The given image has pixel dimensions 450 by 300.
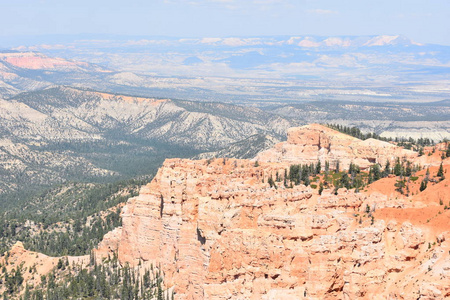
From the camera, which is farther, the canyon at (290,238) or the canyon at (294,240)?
the canyon at (290,238)

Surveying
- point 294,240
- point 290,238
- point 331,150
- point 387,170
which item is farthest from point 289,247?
point 331,150

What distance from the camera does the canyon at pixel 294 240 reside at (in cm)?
5822

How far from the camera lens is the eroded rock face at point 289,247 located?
190 feet

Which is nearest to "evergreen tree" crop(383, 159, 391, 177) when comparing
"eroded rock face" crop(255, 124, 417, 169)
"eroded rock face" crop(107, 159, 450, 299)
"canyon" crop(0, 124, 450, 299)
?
"eroded rock face" crop(255, 124, 417, 169)

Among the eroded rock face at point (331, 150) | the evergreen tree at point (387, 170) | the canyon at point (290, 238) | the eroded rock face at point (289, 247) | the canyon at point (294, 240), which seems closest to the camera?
the eroded rock face at point (289, 247)

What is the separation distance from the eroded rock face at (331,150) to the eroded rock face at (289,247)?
109 ft

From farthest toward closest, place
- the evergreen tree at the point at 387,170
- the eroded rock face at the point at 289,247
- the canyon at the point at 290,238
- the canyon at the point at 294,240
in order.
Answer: the evergreen tree at the point at 387,170
the canyon at the point at 290,238
the canyon at the point at 294,240
the eroded rock face at the point at 289,247

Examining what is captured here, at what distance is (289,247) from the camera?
63.7 m

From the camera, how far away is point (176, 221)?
278 ft

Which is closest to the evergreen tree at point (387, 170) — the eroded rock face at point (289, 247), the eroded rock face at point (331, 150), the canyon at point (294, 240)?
the eroded rock face at point (331, 150)

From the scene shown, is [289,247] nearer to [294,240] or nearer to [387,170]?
[294,240]

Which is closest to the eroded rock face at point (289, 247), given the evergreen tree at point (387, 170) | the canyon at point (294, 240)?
the canyon at point (294, 240)

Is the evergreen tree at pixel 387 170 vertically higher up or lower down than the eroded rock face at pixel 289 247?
higher up

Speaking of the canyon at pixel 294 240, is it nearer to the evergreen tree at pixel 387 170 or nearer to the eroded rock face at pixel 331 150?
the evergreen tree at pixel 387 170
